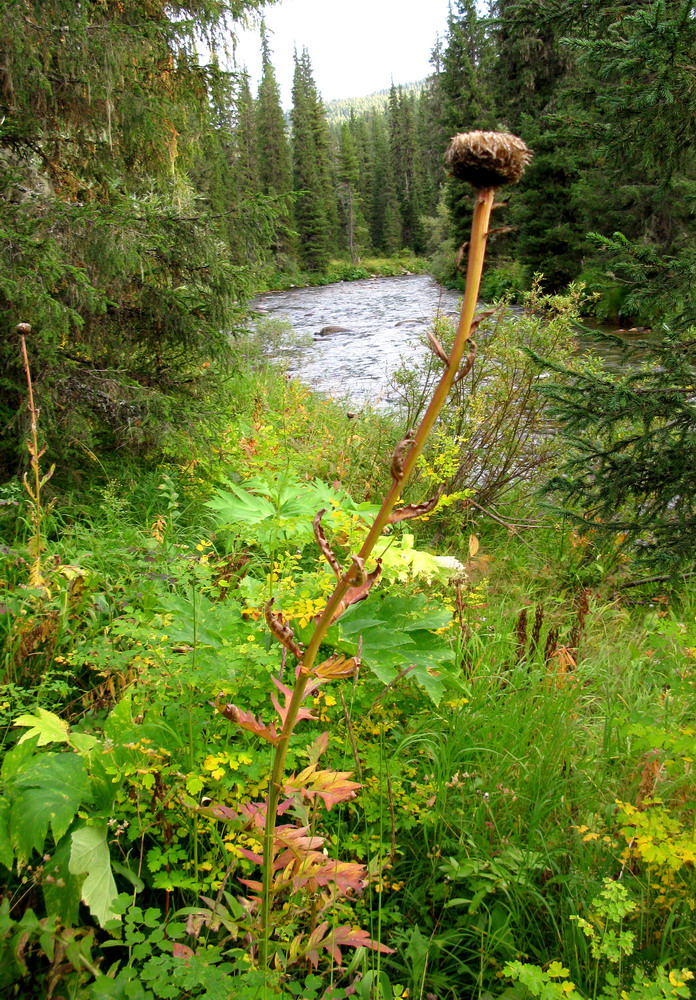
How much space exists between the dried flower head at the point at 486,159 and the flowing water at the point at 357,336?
12.2 ft

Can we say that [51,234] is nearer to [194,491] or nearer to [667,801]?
[194,491]

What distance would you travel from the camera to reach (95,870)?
1.39 meters

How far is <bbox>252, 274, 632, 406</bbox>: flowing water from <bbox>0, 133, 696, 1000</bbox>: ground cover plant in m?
2.75

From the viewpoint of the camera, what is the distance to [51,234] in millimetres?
3609

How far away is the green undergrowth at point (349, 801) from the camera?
51.9 inches

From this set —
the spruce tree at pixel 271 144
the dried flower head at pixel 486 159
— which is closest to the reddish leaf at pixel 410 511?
the dried flower head at pixel 486 159

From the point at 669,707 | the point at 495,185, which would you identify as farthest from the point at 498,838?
the point at 495,185

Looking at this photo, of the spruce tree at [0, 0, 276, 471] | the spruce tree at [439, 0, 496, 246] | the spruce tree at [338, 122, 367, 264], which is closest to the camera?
the spruce tree at [0, 0, 276, 471]

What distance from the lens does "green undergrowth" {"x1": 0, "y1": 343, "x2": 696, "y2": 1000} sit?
1.32 meters

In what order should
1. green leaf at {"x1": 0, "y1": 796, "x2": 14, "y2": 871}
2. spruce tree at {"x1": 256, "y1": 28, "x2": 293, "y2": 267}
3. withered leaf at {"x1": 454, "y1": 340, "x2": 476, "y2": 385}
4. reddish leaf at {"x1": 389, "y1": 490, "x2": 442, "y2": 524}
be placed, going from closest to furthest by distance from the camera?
withered leaf at {"x1": 454, "y1": 340, "x2": 476, "y2": 385}
reddish leaf at {"x1": 389, "y1": 490, "x2": 442, "y2": 524}
green leaf at {"x1": 0, "y1": 796, "x2": 14, "y2": 871}
spruce tree at {"x1": 256, "y1": 28, "x2": 293, "y2": 267}

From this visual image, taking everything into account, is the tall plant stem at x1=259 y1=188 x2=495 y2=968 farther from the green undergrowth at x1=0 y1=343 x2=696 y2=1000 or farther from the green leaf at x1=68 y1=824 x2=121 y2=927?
the green leaf at x1=68 y1=824 x2=121 y2=927

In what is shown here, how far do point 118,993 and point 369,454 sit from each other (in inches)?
175

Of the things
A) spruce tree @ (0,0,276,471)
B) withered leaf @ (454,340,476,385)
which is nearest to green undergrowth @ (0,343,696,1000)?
withered leaf @ (454,340,476,385)

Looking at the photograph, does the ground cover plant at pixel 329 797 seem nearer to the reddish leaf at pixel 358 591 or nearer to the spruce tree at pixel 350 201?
the reddish leaf at pixel 358 591
